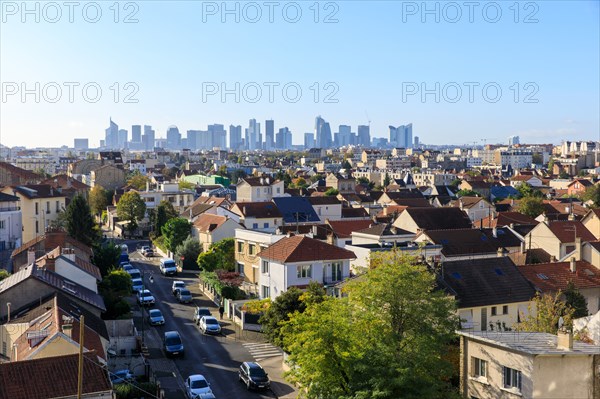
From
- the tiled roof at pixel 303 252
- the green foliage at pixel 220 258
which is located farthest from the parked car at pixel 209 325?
the green foliage at pixel 220 258

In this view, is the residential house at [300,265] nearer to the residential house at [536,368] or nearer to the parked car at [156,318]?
the parked car at [156,318]

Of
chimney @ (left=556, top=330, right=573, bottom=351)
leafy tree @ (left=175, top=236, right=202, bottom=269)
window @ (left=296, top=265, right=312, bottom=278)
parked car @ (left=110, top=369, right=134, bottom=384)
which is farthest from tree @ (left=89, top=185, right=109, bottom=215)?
chimney @ (left=556, top=330, right=573, bottom=351)

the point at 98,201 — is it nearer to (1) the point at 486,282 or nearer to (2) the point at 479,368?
(1) the point at 486,282

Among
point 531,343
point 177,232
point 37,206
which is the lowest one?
point 177,232

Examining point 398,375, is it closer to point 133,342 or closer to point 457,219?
point 133,342

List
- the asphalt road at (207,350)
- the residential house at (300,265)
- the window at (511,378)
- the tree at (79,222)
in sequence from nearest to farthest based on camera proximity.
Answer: the window at (511,378)
the asphalt road at (207,350)
the residential house at (300,265)
the tree at (79,222)

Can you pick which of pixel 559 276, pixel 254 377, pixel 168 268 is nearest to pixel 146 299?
pixel 168 268
